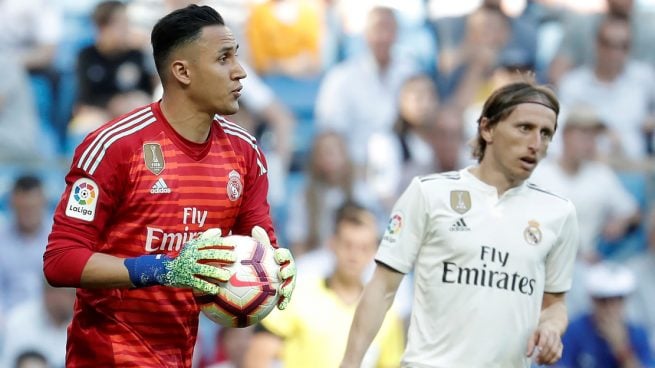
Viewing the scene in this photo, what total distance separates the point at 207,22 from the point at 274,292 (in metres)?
1.17

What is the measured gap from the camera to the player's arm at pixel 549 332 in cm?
538

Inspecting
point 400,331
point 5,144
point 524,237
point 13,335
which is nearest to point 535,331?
point 524,237

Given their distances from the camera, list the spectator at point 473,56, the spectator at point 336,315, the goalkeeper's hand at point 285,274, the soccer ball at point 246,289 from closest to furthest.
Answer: the soccer ball at point 246,289 → the goalkeeper's hand at point 285,274 → the spectator at point 336,315 → the spectator at point 473,56

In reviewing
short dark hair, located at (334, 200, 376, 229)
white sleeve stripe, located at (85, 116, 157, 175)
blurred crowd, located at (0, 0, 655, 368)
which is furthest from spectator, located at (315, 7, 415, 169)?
white sleeve stripe, located at (85, 116, 157, 175)

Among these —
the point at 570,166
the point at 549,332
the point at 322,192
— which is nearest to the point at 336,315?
the point at 322,192

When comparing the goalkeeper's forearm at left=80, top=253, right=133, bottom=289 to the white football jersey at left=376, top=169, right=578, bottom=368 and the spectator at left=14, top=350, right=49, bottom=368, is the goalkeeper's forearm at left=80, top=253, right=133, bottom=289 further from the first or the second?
the spectator at left=14, top=350, right=49, bottom=368

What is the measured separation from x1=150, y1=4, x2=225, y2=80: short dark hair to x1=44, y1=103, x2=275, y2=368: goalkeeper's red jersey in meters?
0.28

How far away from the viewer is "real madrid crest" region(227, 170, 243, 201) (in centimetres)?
506

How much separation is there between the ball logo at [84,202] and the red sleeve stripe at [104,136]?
0.08 meters

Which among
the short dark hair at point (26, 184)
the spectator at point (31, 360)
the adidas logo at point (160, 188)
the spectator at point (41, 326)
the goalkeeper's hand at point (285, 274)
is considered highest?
the short dark hair at point (26, 184)

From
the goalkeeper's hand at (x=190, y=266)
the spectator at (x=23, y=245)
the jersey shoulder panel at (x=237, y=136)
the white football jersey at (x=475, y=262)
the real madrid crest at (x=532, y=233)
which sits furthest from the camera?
the spectator at (x=23, y=245)

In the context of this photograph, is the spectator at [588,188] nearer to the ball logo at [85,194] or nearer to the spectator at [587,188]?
the spectator at [587,188]

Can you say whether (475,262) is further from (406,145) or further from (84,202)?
(406,145)

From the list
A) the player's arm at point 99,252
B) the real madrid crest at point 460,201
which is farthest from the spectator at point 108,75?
the player's arm at point 99,252
